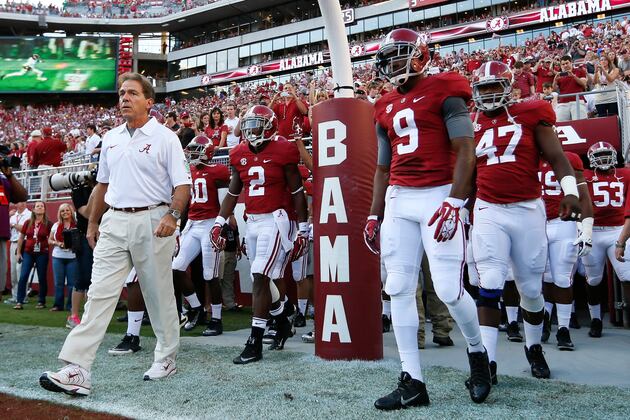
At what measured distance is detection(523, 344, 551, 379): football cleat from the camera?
160 inches

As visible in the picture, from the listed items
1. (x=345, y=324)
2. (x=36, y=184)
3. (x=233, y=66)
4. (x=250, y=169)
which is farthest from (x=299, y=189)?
(x=233, y=66)

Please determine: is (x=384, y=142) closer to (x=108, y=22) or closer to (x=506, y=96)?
(x=506, y=96)

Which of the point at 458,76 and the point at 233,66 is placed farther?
the point at 233,66

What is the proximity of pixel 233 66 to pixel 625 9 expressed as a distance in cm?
2661

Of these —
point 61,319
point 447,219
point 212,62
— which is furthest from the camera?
point 212,62

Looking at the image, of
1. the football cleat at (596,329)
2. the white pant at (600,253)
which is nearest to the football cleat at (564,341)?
the football cleat at (596,329)

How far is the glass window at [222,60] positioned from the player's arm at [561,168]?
4234cm

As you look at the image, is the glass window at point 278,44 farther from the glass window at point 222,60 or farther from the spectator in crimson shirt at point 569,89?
the spectator in crimson shirt at point 569,89

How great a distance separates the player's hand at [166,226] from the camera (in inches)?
156

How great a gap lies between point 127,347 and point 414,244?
3.22 meters

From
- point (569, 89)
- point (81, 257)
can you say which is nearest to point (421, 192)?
point (81, 257)

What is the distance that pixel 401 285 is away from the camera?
343cm

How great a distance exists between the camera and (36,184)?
14352mm

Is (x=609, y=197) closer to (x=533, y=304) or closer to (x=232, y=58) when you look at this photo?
(x=533, y=304)
